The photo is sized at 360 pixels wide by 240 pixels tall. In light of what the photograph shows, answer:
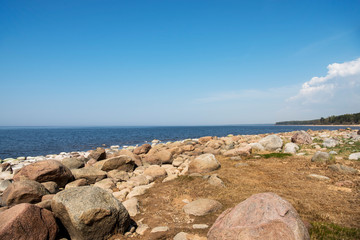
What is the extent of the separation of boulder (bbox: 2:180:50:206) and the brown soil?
4.19 metres

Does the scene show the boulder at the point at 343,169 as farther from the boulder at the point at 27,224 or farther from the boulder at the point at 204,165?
the boulder at the point at 27,224

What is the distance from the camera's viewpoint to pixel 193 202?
7.40m

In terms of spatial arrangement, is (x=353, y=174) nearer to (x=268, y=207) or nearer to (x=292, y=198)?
(x=292, y=198)

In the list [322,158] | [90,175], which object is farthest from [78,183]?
[322,158]

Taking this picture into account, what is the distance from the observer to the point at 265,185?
929cm

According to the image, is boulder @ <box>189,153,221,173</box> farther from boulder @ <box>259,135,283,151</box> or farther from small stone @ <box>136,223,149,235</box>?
boulder @ <box>259,135,283,151</box>

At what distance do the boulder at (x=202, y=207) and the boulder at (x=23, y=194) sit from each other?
6.12 m

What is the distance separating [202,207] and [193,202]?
502 millimetres

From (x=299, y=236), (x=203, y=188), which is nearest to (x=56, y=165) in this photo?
(x=203, y=188)

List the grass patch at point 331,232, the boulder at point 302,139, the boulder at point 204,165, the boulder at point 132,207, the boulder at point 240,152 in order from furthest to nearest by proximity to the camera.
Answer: the boulder at point 302,139 < the boulder at point 240,152 < the boulder at point 204,165 < the boulder at point 132,207 < the grass patch at point 331,232

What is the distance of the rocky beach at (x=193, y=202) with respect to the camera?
450cm

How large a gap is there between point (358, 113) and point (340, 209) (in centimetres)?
13410

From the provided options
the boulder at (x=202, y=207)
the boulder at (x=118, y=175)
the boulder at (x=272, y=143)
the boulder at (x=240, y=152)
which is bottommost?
the boulder at (x=118, y=175)

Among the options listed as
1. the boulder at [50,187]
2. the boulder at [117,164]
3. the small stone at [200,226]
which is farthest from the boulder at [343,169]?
the boulder at [50,187]
